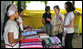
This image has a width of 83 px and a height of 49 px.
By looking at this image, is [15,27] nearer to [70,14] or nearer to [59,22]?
[70,14]

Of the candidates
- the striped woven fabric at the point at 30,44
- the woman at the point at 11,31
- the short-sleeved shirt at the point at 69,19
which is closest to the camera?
the woman at the point at 11,31

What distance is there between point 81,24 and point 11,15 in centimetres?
624

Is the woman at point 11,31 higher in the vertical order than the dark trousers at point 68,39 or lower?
Answer: higher

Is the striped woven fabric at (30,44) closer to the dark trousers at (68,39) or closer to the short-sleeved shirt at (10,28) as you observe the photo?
the short-sleeved shirt at (10,28)

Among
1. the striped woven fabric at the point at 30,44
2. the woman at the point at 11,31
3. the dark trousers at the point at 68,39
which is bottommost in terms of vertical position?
the dark trousers at the point at 68,39

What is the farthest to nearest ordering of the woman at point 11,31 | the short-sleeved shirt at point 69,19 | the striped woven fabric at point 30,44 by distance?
1. the short-sleeved shirt at point 69,19
2. the striped woven fabric at point 30,44
3. the woman at point 11,31

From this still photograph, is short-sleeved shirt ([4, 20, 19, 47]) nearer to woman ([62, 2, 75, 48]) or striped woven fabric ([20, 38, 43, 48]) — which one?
striped woven fabric ([20, 38, 43, 48])

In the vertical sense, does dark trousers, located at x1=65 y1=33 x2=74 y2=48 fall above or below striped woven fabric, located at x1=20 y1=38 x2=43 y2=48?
below

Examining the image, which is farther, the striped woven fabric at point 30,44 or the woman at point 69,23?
the woman at point 69,23

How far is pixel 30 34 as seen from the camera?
3.26 m

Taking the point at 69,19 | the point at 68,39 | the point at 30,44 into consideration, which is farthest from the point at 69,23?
the point at 30,44

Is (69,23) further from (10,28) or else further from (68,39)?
(10,28)

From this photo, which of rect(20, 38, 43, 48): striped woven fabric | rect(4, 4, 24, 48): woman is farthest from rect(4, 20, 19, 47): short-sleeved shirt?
rect(20, 38, 43, 48): striped woven fabric

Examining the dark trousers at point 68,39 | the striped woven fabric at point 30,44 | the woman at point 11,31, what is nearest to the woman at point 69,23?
the dark trousers at point 68,39
